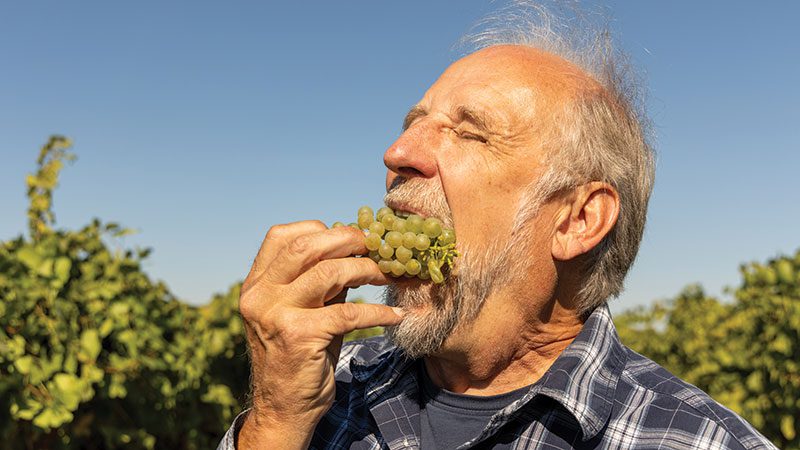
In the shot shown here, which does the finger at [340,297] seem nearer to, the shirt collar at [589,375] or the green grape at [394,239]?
the green grape at [394,239]

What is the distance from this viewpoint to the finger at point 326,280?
2102mm

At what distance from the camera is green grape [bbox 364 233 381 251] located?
89.1 inches

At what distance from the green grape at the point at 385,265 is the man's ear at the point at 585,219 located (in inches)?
26.0

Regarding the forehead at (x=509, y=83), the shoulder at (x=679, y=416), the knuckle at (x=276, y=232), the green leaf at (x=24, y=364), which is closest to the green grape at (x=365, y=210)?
the knuckle at (x=276, y=232)

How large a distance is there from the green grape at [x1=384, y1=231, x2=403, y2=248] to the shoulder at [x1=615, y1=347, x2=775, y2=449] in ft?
2.96

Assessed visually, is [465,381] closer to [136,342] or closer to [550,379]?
[550,379]

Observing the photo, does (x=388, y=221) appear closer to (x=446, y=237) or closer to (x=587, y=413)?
(x=446, y=237)

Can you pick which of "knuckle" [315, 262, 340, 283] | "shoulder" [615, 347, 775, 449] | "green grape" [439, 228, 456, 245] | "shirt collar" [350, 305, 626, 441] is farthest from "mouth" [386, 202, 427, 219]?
"shoulder" [615, 347, 775, 449]

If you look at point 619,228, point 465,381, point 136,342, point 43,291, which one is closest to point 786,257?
point 619,228

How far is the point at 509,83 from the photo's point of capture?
8.57 ft

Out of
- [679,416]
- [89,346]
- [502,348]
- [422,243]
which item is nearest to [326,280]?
[422,243]

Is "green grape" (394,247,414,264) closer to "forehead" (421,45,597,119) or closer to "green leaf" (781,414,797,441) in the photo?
"forehead" (421,45,597,119)

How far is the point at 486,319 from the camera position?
2521 mm

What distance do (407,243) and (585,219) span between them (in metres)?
0.79
